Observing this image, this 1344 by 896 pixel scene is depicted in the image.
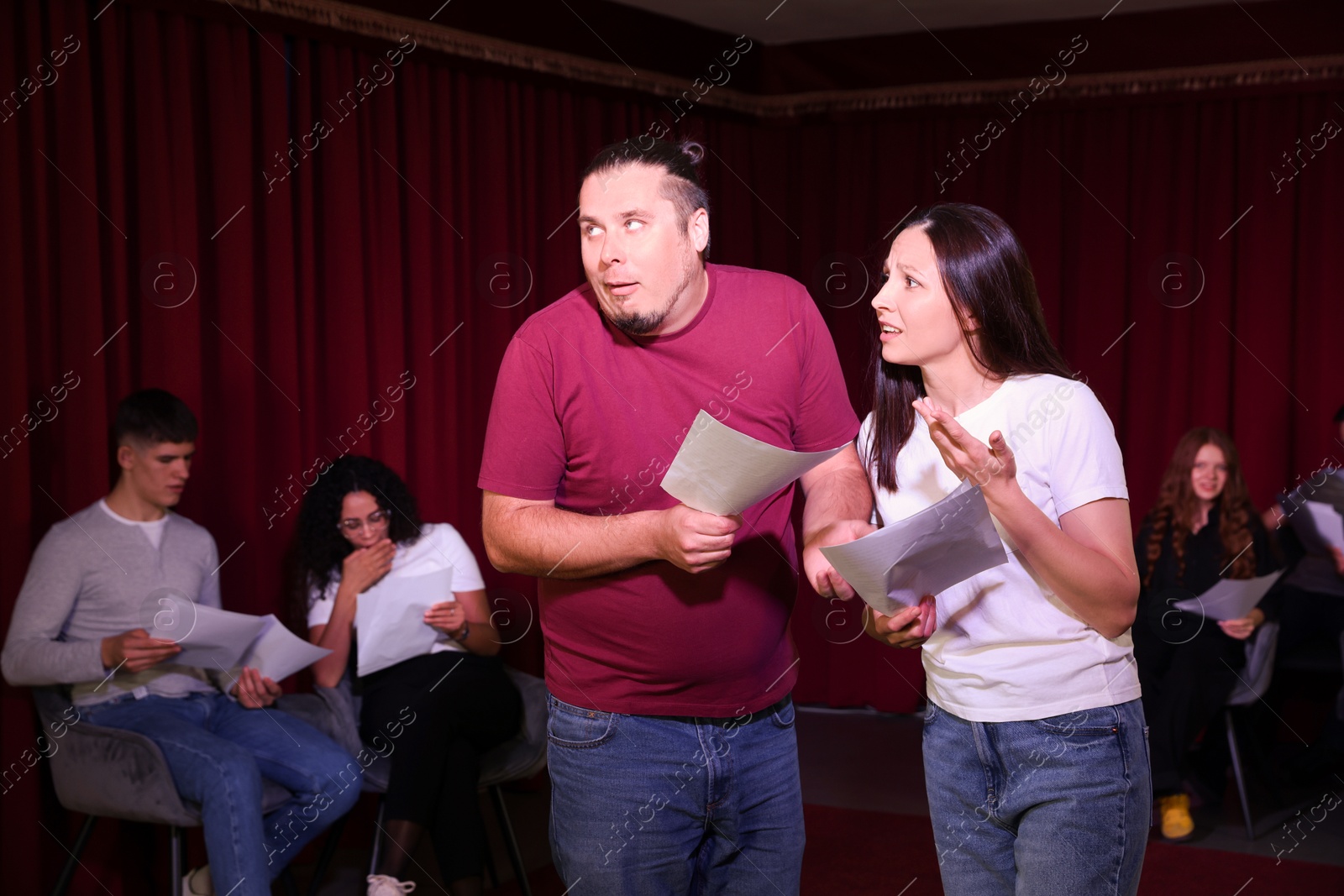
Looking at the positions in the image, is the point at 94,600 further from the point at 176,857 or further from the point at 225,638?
the point at 176,857

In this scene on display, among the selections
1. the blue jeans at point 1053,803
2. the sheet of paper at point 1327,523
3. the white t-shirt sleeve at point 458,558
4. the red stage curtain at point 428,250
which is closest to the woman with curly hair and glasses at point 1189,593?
the sheet of paper at point 1327,523

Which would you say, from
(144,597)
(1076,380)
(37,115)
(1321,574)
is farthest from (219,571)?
(1321,574)

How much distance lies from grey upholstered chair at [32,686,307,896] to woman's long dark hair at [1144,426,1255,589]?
2950 mm

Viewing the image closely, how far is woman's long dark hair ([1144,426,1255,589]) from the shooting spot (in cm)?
373

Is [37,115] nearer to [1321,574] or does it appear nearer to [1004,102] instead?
[1004,102]

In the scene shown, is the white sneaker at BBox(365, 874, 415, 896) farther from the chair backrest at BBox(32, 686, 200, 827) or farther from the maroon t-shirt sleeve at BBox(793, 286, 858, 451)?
the maroon t-shirt sleeve at BBox(793, 286, 858, 451)

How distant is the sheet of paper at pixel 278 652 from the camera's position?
281 cm

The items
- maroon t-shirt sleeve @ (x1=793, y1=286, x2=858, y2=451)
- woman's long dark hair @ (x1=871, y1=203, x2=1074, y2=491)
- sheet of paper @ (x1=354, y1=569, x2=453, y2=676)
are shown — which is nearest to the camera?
woman's long dark hair @ (x1=871, y1=203, x2=1074, y2=491)

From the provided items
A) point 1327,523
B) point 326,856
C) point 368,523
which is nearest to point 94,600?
point 368,523

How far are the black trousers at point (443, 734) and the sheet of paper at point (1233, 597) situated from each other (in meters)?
2.14

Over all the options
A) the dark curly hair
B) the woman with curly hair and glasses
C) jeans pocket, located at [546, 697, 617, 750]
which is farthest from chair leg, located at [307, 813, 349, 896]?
the woman with curly hair and glasses

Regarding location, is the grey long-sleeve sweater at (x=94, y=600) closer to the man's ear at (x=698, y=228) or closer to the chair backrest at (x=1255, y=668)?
the man's ear at (x=698, y=228)

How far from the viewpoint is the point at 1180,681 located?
3.58 metres

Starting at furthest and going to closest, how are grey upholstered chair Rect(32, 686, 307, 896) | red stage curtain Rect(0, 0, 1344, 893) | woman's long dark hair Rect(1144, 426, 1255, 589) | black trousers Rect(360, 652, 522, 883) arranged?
woman's long dark hair Rect(1144, 426, 1255, 589)
red stage curtain Rect(0, 0, 1344, 893)
black trousers Rect(360, 652, 522, 883)
grey upholstered chair Rect(32, 686, 307, 896)
